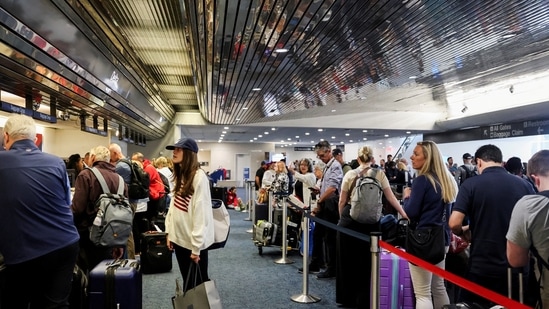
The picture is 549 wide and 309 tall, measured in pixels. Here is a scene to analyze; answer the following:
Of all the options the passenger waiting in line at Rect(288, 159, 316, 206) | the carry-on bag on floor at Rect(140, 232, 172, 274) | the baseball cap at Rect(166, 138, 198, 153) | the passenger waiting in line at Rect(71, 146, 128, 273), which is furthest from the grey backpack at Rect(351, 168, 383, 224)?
the carry-on bag on floor at Rect(140, 232, 172, 274)

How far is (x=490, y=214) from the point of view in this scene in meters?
2.88

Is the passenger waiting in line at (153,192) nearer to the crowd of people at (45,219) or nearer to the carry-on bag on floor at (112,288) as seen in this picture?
the carry-on bag on floor at (112,288)

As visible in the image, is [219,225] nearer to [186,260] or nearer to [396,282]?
[186,260]

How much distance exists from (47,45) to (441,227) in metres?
3.84

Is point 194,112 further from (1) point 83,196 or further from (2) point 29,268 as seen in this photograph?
(2) point 29,268

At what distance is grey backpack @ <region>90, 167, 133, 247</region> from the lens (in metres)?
3.77

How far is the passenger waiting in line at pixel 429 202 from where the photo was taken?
327cm

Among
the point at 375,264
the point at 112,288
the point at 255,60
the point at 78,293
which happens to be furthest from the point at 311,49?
the point at 78,293

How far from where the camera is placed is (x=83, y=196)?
154 inches

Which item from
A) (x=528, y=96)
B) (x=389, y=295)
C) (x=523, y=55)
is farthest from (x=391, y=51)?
(x=528, y=96)

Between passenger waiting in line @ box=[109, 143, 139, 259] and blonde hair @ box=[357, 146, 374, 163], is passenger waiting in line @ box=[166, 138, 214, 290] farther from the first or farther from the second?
passenger waiting in line @ box=[109, 143, 139, 259]

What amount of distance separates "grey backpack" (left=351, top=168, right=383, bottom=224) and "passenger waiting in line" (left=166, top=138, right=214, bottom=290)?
1532mm

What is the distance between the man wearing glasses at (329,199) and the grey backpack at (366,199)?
1286 millimetres

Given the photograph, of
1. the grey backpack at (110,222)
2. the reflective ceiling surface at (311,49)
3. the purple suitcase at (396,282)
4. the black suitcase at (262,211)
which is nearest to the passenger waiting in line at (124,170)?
the reflective ceiling surface at (311,49)
